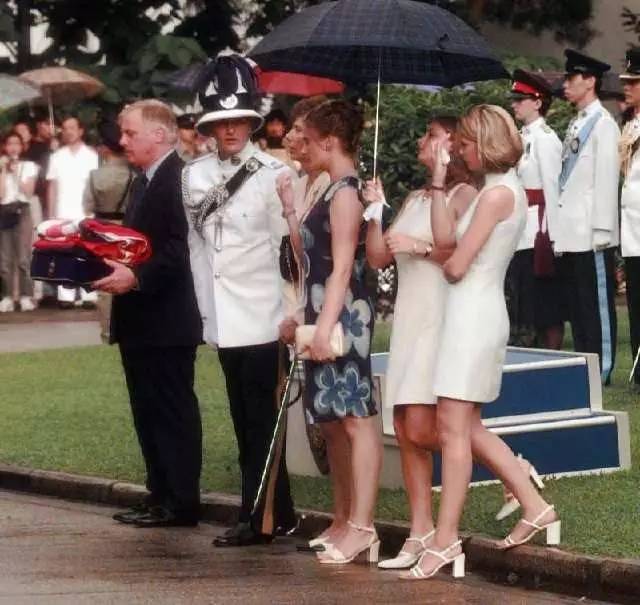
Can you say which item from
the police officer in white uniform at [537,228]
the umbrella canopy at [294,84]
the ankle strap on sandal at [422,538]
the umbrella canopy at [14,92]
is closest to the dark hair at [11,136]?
the umbrella canopy at [14,92]

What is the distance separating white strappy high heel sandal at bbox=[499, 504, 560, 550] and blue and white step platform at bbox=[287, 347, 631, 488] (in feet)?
4.73

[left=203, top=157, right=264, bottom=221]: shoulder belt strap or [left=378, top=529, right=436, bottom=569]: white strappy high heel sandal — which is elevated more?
[left=203, top=157, right=264, bottom=221]: shoulder belt strap

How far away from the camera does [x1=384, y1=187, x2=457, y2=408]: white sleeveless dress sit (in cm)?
897

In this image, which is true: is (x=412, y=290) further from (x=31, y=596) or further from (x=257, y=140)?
(x=257, y=140)

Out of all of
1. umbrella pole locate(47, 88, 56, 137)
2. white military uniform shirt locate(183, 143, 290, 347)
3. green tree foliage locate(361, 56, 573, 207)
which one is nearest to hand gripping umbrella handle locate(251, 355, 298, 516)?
white military uniform shirt locate(183, 143, 290, 347)

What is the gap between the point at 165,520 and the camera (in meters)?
10.5

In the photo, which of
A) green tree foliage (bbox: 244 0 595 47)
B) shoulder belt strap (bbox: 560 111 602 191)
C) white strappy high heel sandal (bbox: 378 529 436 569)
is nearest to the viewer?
white strappy high heel sandal (bbox: 378 529 436 569)

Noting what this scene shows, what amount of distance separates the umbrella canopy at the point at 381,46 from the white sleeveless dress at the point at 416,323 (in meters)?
0.95

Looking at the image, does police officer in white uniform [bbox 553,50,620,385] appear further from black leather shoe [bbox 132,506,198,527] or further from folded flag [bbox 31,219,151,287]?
folded flag [bbox 31,219,151,287]

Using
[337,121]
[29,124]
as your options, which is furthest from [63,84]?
[337,121]

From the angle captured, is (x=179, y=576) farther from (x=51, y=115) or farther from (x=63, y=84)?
(x=63, y=84)

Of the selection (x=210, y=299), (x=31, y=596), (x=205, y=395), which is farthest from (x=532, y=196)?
(x=31, y=596)

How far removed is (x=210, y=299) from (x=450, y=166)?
1.42 m

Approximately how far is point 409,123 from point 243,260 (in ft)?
27.6
